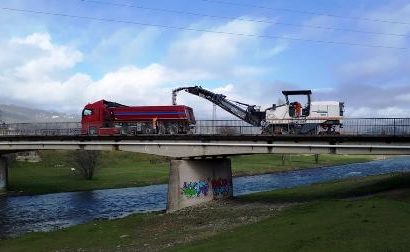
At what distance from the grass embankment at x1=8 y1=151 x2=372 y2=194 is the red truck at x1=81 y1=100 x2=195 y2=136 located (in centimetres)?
1601

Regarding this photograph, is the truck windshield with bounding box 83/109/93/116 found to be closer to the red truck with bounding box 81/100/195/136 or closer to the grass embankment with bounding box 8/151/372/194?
the red truck with bounding box 81/100/195/136

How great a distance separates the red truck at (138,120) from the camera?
2250 inches

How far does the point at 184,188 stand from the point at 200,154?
12.2 ft

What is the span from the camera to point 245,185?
248 ft

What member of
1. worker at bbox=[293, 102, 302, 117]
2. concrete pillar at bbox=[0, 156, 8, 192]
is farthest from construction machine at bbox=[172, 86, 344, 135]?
concrete pillar at bbox=[0, 156, 8, 192]

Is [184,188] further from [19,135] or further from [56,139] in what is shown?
[19,135]

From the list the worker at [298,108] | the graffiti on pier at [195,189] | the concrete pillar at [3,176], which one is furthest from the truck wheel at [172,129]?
the concrete pillar at [3,176]

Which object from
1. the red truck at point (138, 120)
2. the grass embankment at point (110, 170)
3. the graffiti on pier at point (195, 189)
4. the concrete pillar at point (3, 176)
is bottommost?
the grass embankment at point (110, 170)

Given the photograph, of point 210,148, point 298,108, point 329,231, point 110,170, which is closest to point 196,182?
point 210,148

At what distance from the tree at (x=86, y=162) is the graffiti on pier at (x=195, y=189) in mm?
38667

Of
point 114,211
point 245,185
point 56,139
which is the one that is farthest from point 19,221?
point 245,185

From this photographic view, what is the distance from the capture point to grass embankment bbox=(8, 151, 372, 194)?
75.8 meters

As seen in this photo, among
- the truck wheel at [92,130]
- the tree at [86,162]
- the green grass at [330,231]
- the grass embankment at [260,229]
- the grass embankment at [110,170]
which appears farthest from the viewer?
the tree at [86,162]

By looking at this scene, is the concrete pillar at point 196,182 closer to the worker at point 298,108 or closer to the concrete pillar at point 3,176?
the worker at point 298,108
